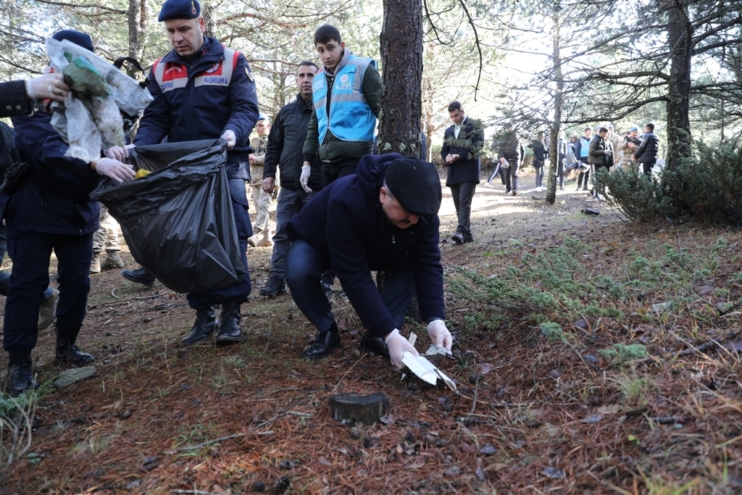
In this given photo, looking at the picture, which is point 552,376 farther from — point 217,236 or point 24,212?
point 24,212

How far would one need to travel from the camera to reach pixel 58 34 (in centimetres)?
302

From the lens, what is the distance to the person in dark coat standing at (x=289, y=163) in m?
5.30

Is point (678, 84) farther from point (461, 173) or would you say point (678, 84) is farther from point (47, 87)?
point (47, 87)

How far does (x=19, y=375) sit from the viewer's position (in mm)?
3014

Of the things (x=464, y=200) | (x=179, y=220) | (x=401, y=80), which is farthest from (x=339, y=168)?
(x=464, y=200)

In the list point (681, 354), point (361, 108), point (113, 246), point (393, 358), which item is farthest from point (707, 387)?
point (113, 246)

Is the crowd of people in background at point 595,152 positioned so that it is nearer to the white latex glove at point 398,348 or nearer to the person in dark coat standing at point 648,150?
the person in dark coat standing at point 648,150

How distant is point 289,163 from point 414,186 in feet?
10.5

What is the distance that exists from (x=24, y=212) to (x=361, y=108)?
97.1 inches

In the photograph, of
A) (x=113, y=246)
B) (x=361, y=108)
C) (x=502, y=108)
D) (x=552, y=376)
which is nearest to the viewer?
(x=552, y=376)

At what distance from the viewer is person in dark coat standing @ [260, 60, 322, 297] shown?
530 centimetres

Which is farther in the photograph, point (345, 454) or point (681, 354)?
point (681, 354)

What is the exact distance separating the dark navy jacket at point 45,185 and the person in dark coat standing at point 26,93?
1.18 feet

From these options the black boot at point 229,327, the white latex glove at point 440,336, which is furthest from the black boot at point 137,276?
the white latex glove at point 440,336
